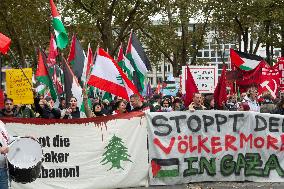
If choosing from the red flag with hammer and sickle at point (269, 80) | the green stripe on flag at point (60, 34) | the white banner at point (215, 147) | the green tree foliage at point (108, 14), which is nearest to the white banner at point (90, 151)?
the white banner at point (215, 147)

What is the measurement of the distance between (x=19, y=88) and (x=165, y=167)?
394 centimetres

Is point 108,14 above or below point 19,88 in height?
above

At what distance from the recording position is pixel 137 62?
44.0ft

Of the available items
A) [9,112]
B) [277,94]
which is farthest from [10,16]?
[9,112]

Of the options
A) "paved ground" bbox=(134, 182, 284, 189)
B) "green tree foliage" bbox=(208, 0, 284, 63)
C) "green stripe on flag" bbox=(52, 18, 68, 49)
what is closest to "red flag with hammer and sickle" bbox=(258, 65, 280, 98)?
"paved ground" bbox=(134, 182, 284, 189)

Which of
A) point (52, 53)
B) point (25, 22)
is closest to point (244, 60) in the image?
point (52, 53)

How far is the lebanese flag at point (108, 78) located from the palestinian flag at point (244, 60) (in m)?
5.85

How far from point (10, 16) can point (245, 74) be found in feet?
72.0

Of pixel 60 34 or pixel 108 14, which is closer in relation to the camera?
pixel 60 34

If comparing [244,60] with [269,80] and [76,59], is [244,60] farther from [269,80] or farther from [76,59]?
[76,59]

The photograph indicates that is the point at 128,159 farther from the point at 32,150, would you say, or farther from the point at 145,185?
the point at 32,150

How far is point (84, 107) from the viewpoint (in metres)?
10.3

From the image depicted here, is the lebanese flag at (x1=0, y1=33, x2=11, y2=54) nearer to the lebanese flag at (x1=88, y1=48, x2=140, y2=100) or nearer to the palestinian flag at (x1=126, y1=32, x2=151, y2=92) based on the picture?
the lebanese flag at (x1=88, y1=48, x2=140, y2=100)

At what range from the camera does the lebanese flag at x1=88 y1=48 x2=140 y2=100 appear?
10398 mm
